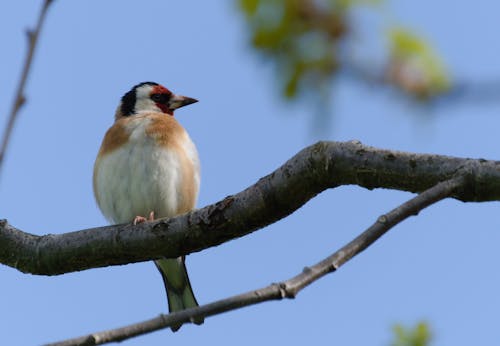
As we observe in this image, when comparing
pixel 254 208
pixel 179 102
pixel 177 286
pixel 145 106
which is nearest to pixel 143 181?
pixel 177 286

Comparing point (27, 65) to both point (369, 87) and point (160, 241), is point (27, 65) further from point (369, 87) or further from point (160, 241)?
point (160, 241)

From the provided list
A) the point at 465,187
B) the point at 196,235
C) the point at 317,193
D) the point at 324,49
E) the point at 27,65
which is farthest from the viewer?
the point at 196,235

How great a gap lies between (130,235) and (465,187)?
6.34 ft

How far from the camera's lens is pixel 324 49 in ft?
6.93

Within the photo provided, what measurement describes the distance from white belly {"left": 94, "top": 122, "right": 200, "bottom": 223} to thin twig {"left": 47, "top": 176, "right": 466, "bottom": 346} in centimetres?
407

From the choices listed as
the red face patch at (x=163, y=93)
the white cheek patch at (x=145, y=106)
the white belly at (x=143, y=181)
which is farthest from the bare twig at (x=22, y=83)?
the red face patch at (x=163, y=93)

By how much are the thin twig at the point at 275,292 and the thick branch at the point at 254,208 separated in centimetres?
87

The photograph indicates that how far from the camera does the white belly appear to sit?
6.67 meters

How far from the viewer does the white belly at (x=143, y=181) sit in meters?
6.67

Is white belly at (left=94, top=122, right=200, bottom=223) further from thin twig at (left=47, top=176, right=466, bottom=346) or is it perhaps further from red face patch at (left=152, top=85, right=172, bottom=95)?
thin twig at (left=47, top=176, right=466, bottom=346)

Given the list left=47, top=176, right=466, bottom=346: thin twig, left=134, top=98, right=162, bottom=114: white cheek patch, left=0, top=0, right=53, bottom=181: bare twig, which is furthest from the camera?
left=134, top=98, right=162, bottom=114: white cheek patch

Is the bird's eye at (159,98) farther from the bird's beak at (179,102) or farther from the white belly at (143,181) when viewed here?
the white belly at (143,181)

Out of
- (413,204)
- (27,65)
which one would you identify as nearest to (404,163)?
(413,204)

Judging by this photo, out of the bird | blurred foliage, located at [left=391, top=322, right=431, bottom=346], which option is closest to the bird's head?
the bird
